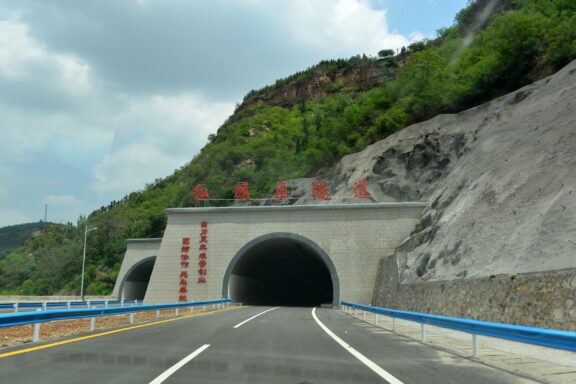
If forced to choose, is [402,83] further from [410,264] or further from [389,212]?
[410,264]

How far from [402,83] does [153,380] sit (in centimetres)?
5694

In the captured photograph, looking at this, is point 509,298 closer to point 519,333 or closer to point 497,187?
point 519,333

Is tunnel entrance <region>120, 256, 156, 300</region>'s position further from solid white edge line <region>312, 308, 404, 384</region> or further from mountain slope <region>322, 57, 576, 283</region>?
solid white edge line <region>312, 308, 404, 384</region>

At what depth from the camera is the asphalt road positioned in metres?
6.76

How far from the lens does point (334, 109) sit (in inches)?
3900

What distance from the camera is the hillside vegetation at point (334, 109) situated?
4047 centimetres

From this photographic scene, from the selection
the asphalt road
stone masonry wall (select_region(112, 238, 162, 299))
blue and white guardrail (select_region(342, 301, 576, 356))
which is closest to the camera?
blue and white guardrail (select_region(342, 301, 576, 356))

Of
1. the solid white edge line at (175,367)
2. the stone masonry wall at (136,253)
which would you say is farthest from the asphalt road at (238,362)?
the stone masonry wall at (136,253)

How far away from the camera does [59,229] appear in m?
156

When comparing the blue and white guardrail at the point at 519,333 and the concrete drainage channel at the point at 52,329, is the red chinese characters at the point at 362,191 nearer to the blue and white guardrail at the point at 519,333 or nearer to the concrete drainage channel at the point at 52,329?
the concrete drainage channel at the point at 52,329

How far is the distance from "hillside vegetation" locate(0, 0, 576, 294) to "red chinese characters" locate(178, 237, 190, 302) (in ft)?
80.1

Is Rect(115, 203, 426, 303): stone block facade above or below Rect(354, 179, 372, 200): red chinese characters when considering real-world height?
below

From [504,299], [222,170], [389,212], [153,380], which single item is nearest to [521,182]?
[504,299]

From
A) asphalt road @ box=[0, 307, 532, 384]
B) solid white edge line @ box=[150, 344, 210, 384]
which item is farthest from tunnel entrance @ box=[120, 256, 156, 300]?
solid white edge line @ box=[150, 344, 210, 384]
